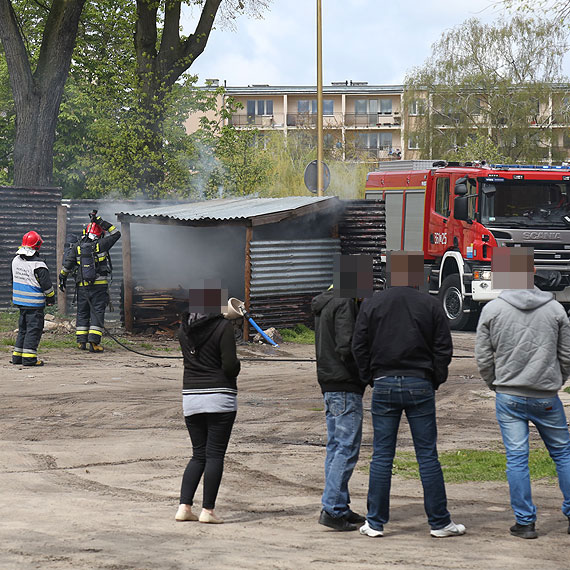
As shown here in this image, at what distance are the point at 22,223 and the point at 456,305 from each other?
8.82m

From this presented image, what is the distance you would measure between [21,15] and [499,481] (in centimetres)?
3067

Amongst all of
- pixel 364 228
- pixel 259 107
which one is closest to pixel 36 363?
pixel 364 228

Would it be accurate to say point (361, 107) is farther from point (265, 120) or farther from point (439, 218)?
point (439, 218)

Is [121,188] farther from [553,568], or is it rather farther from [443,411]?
[553,568]

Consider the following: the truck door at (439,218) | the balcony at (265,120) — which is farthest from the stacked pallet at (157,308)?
the balcony at (265,120)

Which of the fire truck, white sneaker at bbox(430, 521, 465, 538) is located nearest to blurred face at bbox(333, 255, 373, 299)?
white sneaker at bbox(430, 521, 465, 538)

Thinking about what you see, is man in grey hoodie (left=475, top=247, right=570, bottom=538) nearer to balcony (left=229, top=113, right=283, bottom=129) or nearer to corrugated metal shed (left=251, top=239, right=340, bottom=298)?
corrugated metal shed (left=251, top=239, right=340, bottom=298)

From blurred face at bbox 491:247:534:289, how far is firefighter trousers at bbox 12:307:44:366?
29.4 ft

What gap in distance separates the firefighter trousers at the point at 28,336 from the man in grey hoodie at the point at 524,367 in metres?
9.03

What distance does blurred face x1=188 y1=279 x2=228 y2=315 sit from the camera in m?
6.35

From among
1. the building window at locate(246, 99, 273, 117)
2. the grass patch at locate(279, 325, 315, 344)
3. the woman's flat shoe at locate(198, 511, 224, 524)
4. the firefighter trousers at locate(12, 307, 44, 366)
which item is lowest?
the woman's flat shoe at locate(198, 511, 224, 524)

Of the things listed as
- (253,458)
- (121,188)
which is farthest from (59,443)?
(121,188)

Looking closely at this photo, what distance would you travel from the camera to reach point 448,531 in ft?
19.7

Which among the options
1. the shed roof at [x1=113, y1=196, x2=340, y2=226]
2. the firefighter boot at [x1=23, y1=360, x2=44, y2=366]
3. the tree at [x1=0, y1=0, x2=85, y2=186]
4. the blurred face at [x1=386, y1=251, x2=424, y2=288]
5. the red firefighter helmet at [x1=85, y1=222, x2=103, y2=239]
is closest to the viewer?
the blurred face at [x1=386, y1=251, x2=424, y2=288]
